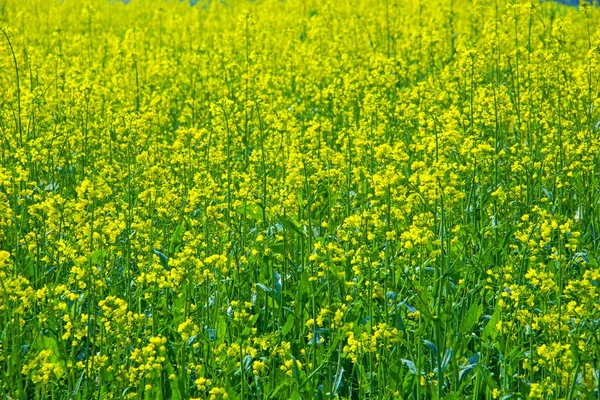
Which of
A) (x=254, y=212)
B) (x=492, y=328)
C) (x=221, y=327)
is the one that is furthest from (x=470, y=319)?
(x=254, y=212)

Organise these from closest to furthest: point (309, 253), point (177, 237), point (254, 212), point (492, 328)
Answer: point (492, 328) < point (309, 253) < point (177, 237) < point (254, 212)

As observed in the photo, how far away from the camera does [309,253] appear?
4.58 metres

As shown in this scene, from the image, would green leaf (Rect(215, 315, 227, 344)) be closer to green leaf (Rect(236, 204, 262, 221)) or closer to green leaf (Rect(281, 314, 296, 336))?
green leaf (Rect(281, 314, 296, 336))

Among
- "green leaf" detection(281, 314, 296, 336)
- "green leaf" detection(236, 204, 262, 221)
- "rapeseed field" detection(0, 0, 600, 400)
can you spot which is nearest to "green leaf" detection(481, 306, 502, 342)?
"rapeseed field" detection(0, 0, 600, 400)

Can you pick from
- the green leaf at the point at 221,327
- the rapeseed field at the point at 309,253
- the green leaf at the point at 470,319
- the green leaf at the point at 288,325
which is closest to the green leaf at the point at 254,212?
the rapeseed field at the point at 309,253

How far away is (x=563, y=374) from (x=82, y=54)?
872cm

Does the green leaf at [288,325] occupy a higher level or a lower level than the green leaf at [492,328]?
lower

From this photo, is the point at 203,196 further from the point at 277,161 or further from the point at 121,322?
the point at 277,161

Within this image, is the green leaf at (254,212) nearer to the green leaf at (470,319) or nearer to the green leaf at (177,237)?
→ the green leaf at (177,237)

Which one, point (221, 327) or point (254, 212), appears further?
point (254, 212)

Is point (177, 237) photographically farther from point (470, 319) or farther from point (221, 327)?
point (470, 319)

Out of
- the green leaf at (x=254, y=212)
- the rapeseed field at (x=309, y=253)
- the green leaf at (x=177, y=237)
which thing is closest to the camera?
the rapeseed field at (x=309, y=253)

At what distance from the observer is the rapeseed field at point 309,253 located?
12.4ft

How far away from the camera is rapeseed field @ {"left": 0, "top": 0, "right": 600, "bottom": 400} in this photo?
3.79m
